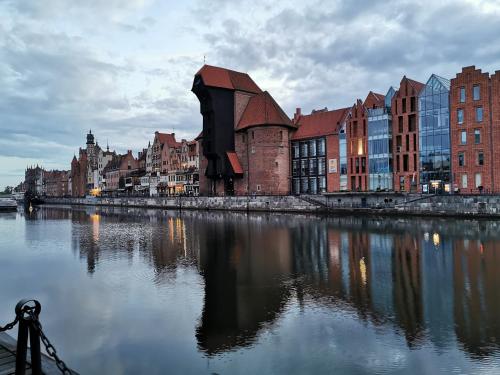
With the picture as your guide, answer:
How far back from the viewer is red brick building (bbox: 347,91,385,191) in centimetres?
6259

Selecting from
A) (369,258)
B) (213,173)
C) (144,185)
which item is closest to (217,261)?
(369,258)

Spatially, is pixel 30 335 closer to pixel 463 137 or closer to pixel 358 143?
pixel 463 137

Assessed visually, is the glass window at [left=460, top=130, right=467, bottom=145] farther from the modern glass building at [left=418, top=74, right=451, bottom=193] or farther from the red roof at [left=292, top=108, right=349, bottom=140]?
the red roof at [left=292, top=108, right=349, bottom=140]

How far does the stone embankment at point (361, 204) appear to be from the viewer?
4556 cm

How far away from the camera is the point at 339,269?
19891 millimetres

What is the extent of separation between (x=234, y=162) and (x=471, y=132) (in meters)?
37.3

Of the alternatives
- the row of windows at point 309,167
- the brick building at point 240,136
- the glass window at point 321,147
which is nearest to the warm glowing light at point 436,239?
the row of windows at point 309,167

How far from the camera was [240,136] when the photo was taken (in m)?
75.5

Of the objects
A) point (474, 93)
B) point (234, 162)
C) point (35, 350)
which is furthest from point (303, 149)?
point (35, 350)

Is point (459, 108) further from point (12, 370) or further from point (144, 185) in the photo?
point (144, 185)

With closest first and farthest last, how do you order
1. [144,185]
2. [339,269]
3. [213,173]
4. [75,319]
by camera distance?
[75,319], [339,269], [213,173], [144,185]

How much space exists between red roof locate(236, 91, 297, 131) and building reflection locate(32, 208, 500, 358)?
39273 millimetres

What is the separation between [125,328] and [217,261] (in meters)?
10.8

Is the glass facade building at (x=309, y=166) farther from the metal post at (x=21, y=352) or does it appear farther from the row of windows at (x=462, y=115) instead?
the metal post at (x=21, y=352)
